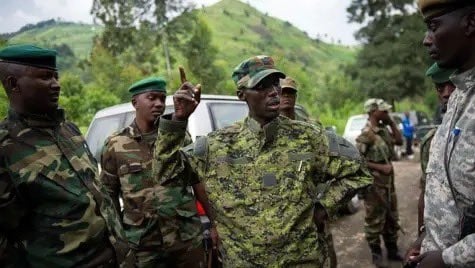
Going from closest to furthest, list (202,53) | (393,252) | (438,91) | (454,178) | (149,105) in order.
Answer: (454,178) → (438,91) → (149,105) → (393,252) → (202,53)

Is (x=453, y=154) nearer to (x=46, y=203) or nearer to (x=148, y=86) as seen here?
(x=46, y=203)

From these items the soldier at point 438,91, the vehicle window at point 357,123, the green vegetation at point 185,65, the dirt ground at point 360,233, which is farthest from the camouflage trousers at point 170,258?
the green vegetation at point 185,65

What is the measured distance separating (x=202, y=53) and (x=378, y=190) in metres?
26.0

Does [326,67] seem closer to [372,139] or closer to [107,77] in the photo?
[107,77]

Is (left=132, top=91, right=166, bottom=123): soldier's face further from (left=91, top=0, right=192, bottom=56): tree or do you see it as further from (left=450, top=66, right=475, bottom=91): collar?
(left=91, top=0, right=192, bottom=56): tree

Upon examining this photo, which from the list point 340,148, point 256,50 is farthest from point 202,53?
point 256,50

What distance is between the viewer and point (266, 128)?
2.54 m

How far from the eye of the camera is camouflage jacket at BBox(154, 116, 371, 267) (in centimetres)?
237

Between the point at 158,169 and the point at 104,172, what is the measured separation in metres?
1.21

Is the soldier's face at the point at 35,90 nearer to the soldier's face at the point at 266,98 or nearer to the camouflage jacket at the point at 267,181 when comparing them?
the camouflage jacket at the point at 267,181

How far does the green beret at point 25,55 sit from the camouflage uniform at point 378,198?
14.0 ft

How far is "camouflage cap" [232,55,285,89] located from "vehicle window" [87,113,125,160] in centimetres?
237

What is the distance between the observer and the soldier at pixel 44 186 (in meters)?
2.16

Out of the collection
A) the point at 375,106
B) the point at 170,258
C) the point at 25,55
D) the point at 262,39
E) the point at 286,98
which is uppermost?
the point at 262,39
